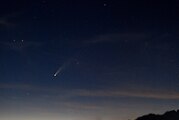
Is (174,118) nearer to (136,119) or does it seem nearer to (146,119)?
(146,119)

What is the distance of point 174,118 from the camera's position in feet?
478

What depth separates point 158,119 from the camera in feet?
538

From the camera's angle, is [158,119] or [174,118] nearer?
[174,118]

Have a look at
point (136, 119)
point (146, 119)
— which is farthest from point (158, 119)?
point (136, 119)

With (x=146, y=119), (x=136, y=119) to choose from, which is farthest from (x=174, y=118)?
(x=136, y=119)

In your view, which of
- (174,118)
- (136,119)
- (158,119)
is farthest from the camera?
(136,119)

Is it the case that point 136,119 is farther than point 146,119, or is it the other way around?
point 136,119

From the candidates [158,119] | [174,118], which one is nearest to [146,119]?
[158,119]

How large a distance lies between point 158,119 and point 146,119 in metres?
11.6

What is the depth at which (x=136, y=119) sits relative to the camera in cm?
18662

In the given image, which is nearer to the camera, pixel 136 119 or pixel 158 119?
pixel 158 119

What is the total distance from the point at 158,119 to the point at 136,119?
82.3ft

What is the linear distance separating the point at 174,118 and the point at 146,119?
101 ft

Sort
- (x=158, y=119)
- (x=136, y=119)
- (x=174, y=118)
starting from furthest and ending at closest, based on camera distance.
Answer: (x=136, y=119) → (x=158, y=119) → (x=174, y=118)
